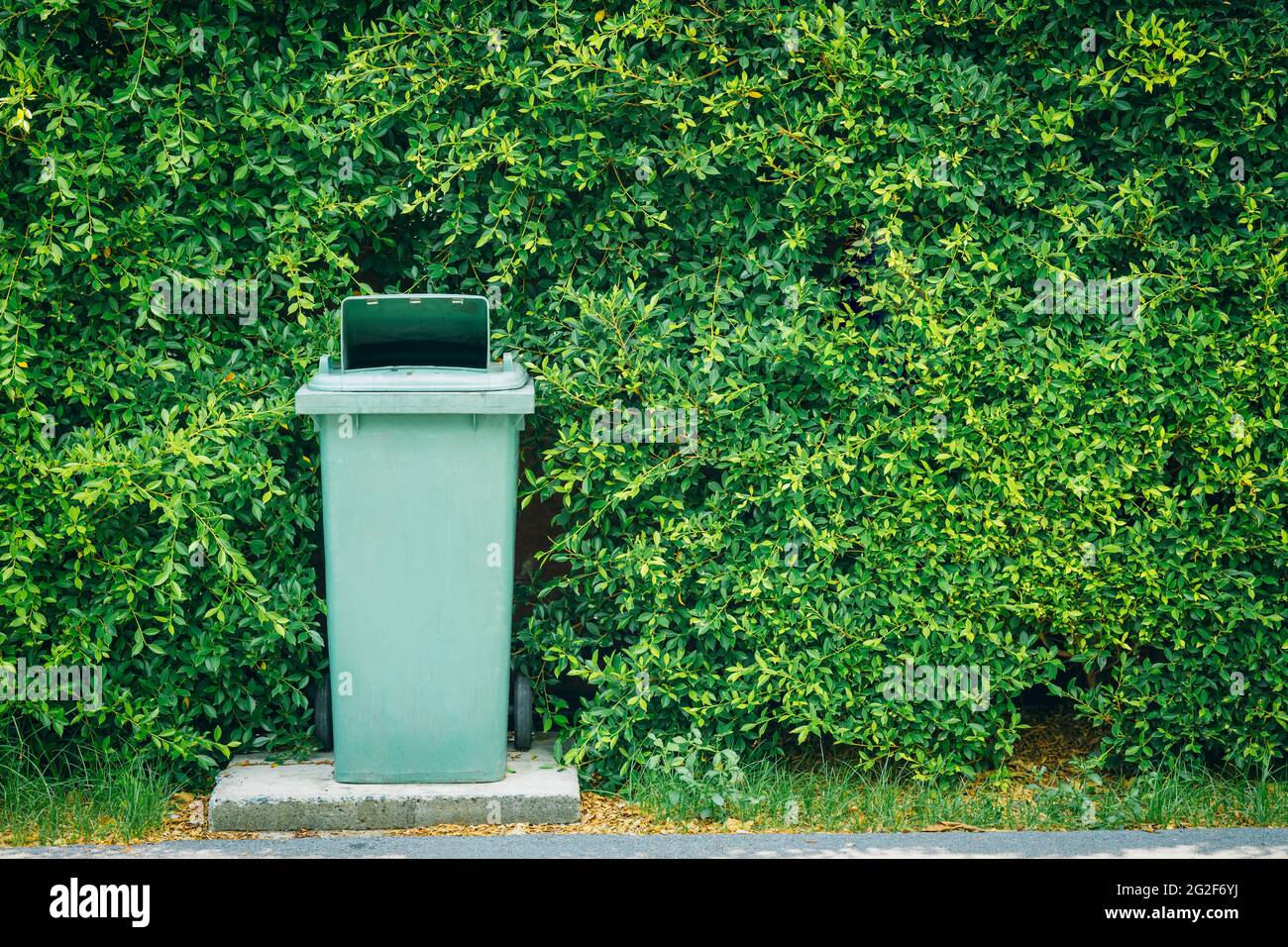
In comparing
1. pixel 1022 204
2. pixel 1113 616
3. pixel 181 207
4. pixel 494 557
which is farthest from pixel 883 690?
pixel 181 207

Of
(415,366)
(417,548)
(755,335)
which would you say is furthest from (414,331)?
(755,335)

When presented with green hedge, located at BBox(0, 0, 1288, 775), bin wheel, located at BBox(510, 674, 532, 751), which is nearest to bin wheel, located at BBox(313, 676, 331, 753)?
green hedge, located at BBox(0, 0, 1288, 775)

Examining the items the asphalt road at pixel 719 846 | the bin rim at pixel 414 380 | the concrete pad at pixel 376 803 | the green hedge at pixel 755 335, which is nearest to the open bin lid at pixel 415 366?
the bin rim at pixel 414 380

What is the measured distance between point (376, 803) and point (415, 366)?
5.34 feet

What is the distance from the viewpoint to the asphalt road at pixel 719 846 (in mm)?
4469

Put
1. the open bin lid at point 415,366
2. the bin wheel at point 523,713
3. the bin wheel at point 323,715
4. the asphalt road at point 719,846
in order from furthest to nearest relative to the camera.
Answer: the bin wheel at point 523,713
the bin wheel at point 323,715
the open bin lid at point 415,366
the asphalt road at point 719,846

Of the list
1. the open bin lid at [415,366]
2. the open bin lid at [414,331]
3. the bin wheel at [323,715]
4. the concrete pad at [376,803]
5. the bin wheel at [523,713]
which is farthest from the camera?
the bin wheel at [523,713]

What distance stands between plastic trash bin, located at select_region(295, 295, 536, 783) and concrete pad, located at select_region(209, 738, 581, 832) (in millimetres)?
83

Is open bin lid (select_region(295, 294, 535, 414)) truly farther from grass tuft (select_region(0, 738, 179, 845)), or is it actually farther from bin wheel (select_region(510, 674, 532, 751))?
grass tuft (select_region(0, 738, 179, 845))

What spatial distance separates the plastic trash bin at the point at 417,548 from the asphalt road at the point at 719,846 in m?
0.34

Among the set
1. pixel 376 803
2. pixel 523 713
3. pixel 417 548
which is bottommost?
pixel 376 803

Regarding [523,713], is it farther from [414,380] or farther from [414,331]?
[414,331]

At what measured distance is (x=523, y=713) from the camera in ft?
17.0

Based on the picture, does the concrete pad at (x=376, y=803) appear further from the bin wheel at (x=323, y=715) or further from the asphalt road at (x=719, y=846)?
the bin wheel at (x=323, y=715)
